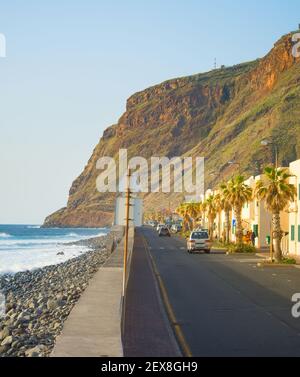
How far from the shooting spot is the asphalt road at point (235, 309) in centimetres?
1398

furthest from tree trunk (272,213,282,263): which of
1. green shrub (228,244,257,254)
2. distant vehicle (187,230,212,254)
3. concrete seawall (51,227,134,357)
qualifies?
concrete seawall (51,227,134,357)

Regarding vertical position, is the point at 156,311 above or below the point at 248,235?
below

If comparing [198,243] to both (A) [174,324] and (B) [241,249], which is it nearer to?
(B) [241,249]

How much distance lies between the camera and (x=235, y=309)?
1981 centimetres

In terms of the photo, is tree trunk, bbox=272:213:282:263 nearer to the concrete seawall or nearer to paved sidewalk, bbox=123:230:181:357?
paved sidewalk, bbox=123:230:181:357

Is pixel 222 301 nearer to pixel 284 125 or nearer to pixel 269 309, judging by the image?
pixel 269 309

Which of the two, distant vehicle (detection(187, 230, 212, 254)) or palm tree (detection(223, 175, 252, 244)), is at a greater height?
palm tree (detection(223, 175, 252, 244))

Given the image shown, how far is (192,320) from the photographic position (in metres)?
17.8

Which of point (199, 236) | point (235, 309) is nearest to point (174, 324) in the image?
point (235, 309)

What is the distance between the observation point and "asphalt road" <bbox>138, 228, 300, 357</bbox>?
13984 millimetres

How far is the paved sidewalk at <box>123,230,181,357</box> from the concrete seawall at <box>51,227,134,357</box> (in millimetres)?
450

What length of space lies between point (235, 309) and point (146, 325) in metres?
3.98
